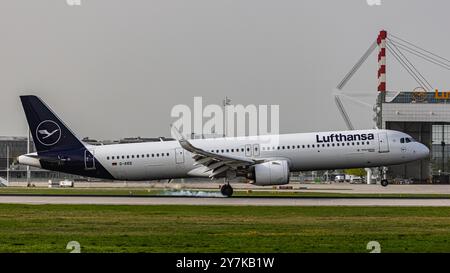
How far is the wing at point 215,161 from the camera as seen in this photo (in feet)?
174

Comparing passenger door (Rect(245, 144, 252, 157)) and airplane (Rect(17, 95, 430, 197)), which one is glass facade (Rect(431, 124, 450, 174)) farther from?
passenger door (Rect(245, 144, 252, 157))

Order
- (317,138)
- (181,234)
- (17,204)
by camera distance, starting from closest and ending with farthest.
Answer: (181,234) < (17,204) < (317,138)

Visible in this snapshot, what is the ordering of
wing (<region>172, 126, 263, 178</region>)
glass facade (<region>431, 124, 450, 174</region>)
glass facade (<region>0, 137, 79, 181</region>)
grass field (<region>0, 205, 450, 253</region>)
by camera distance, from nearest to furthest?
1. grass field (<region>0, 205, 450, 253</region>)
2. wing (<region>172, 126, 263, 178</region>)
3. glass facade (<region>0, 137, 79, 181</region>)
4. glass facade (<region>431, 124, 450, 174</region>)

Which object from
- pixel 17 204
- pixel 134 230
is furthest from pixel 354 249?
pixel 17 204

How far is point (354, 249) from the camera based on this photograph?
24172 millimetres

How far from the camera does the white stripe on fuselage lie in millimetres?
55250

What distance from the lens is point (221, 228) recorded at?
31109mm

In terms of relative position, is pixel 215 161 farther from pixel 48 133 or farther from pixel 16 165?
pixel 16 165

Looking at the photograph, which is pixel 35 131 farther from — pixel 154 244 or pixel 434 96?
pixel 434 96

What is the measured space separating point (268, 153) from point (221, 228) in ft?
80.7

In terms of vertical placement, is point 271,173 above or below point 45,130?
below

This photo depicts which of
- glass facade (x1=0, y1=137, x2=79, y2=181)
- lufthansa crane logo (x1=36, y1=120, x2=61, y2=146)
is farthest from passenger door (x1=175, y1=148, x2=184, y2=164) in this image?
glass facade (x1=0, y1=137, x2=79, y2=181)

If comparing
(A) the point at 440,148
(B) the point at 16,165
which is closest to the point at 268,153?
(B) the point at 16,165
